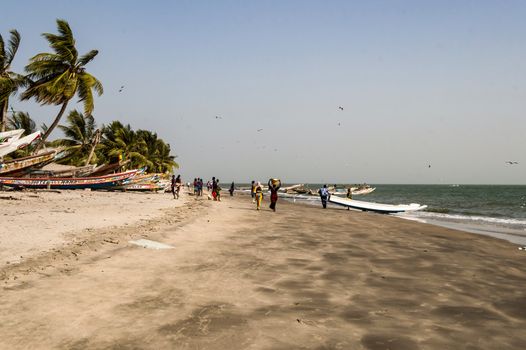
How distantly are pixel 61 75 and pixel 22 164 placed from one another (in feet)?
27.2

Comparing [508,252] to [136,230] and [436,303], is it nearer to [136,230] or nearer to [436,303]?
[436,303]

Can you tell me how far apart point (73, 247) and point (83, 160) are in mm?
47696

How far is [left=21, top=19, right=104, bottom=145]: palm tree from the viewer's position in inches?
1284

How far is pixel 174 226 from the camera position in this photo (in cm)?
1371

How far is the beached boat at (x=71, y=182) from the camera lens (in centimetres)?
3061

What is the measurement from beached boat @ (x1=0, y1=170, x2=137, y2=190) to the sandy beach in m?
22.4

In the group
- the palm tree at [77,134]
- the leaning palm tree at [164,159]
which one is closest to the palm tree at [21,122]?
the palm tree at [77,134]

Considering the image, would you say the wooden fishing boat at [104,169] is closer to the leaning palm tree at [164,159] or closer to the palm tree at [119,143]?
the palm tree at [119,143]

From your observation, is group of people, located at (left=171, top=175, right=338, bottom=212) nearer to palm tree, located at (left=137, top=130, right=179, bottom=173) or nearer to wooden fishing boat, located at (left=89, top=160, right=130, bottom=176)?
wooden fishing boat, located at (left=89, top=160, right=130, bottom=176)

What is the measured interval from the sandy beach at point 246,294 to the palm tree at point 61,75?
Answer: 24938 mm

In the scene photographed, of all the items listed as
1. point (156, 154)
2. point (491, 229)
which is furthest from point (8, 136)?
point (156, 154)

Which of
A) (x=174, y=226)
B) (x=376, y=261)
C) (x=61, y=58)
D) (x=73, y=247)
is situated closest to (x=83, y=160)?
(x=61, y=58)

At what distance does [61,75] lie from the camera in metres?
32.8

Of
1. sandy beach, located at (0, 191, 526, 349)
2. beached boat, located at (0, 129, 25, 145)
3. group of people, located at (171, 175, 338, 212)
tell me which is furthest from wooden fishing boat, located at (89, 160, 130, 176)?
sandy beach, located at (0, 191, 526, 349)
